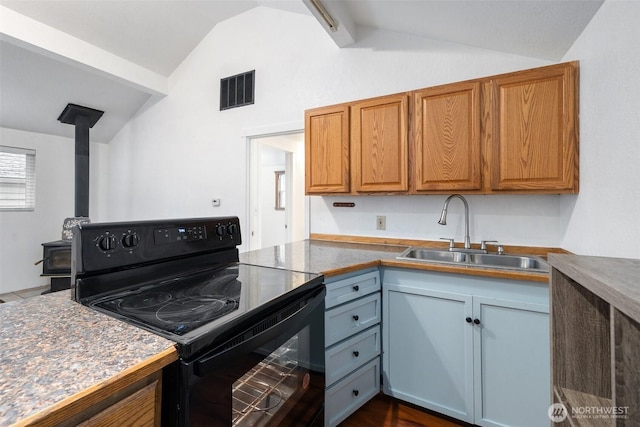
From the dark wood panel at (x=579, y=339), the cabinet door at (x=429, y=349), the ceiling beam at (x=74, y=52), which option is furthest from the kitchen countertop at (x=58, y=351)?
the ceiling beam at (x=74, y=52)

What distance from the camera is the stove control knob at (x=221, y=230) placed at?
4.79ft

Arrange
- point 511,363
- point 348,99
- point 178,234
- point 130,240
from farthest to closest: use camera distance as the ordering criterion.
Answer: point 348,99, point 511,363, point 178,234, point 130,240

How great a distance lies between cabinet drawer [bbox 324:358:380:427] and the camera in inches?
59.4

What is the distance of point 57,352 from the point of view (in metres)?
0.61

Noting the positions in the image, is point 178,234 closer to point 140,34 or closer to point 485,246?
point 485,246

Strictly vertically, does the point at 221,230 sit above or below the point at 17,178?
below

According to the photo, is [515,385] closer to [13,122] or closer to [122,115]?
[122,115]

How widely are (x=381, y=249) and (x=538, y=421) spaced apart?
125cm

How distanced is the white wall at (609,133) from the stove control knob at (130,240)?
1.85 metres

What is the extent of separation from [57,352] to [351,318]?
130cm

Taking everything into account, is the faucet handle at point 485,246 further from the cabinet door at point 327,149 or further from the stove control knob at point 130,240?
the stove control knob at point 130,240

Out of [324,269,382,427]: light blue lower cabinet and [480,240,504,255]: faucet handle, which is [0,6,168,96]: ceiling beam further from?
A: [480,240,504,255]: faucet handle

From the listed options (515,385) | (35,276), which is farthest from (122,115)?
(515,385)

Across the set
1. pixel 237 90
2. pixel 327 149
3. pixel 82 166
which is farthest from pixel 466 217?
pixel 82 166
